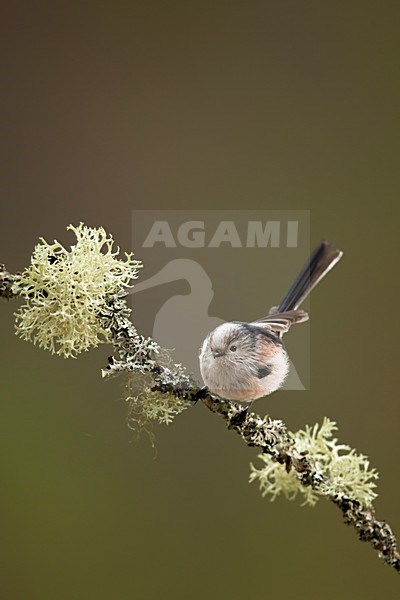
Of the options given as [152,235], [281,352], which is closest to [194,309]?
[152,235]

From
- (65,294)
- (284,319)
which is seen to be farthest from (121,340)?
(284,319)

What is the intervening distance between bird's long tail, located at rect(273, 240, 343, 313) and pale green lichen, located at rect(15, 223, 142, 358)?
229 millimetres

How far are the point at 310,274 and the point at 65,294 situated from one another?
287mm

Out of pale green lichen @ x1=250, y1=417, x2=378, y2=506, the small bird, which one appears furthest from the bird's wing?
pale green lichen @ x1=250, y1=417, x2=378, y2=506

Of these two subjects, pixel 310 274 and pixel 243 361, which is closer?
pixel 243 361

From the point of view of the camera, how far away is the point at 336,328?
49.9 inches

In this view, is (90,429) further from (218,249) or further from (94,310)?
(94,310)

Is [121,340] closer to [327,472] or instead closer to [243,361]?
[243,361]

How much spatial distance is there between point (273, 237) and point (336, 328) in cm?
25

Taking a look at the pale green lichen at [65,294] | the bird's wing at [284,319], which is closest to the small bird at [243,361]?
the bird's wing at [284,319]

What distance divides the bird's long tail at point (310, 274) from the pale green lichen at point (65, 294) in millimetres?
229

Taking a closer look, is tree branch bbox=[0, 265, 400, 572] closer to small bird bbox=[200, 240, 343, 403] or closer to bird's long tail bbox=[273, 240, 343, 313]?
small bird bbox=[200, 240, 343, 403]

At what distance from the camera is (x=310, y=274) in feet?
2.39

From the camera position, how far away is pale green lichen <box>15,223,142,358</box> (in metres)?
0.56
